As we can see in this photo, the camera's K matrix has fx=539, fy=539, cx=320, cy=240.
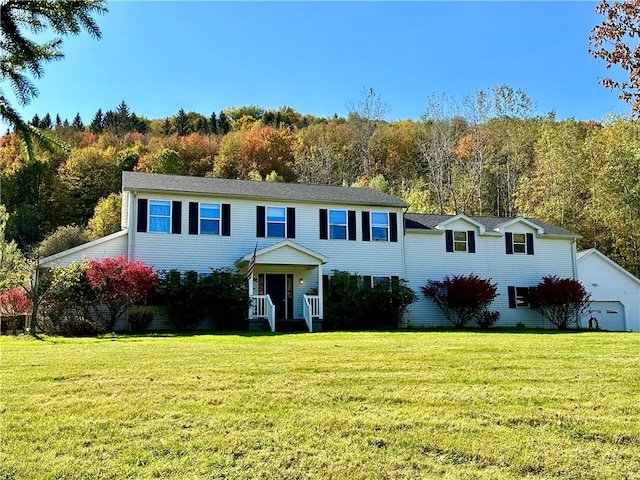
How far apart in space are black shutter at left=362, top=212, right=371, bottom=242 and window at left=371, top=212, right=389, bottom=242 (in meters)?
0.18

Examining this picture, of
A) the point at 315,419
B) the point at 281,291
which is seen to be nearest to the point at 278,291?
the point at 281,291

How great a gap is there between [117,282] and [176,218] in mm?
3672

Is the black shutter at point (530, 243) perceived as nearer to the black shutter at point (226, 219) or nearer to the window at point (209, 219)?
the black shutter at point (226, 219)

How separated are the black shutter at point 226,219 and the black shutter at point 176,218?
1551mm

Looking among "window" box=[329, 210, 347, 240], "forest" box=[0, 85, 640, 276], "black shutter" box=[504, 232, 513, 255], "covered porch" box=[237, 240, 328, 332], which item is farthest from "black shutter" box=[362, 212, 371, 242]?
"forest" box=[0, 85, 640, 276]

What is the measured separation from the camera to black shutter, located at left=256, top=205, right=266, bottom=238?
20.4m

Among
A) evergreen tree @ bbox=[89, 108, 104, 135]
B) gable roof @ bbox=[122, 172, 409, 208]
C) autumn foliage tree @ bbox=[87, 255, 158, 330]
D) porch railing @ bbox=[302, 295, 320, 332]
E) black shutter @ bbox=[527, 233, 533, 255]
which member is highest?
evergreen tree @ bbox=[89, 108, 104, 135]

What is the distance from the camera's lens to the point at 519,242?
934 inches

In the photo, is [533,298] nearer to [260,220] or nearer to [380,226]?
[380,226]

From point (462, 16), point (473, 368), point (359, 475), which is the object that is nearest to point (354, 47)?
point (462, 16)

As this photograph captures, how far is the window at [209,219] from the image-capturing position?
1975 centimetres

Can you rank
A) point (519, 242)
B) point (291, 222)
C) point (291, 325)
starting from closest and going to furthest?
point (291, 325) → point (291, 222) → point (519, 242)

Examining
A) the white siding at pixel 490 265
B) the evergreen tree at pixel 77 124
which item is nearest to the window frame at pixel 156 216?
the white siding at pixel 490 265

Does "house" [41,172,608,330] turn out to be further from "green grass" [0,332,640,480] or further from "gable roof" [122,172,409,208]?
"green grass" [0,332,640,480]
